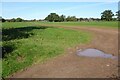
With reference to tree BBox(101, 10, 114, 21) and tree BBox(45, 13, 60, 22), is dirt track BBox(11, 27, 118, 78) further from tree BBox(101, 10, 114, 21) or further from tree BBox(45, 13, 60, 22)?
tree BBox(45, 13, 60, 22)

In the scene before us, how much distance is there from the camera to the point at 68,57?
1250 cm

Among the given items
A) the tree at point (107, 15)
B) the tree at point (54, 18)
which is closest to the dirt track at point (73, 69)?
the tree at point (107, 15)

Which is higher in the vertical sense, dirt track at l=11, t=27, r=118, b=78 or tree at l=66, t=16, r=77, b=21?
tree at l=66, t=16, r=77, b=21

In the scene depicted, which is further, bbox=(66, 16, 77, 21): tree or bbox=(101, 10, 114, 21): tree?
bbox=(66, 16, 77, 21): tree

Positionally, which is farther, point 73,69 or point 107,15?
point 107,15

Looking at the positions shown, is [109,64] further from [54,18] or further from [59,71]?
[54,18]

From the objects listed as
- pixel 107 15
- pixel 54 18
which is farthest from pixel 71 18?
pixel 107 15

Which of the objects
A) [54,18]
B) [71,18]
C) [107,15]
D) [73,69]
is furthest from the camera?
[54,18]

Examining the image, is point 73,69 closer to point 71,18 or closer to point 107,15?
point 107,15

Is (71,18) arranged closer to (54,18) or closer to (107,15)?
(54,18)

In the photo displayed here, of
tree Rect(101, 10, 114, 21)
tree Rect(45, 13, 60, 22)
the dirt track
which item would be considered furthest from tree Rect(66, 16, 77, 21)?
the dirt track

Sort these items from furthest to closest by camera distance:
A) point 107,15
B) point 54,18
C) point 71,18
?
point 54,18, point 71,18, point 107,15

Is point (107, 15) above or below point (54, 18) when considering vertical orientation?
above

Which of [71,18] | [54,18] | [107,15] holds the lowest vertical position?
[71,18]
